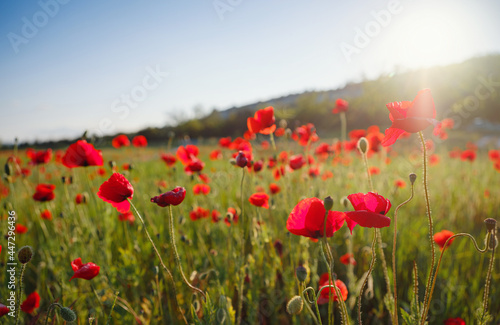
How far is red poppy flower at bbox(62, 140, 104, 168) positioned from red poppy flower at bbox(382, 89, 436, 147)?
1394 millimetres

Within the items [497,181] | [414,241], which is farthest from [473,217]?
[497,181]

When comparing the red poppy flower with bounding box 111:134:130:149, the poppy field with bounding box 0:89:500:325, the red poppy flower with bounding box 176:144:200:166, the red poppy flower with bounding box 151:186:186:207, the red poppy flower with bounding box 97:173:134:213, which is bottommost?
the poppy field with bounding box 0:89:500:325

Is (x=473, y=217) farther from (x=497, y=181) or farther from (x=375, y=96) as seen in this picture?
(x=375, y=96)

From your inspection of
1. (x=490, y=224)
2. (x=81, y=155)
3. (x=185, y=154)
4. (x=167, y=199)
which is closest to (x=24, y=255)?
(x=167, y=199)

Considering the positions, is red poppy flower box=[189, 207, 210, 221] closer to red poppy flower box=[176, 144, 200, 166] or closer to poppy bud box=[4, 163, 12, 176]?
red poppy flower box=[176, 144, 200, 166]

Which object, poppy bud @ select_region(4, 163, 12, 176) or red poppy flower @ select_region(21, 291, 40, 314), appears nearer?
red poppy flower @ select_region(21, 291, 40, 314)

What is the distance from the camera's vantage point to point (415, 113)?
0.81m

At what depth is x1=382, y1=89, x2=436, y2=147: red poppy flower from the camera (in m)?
0.77

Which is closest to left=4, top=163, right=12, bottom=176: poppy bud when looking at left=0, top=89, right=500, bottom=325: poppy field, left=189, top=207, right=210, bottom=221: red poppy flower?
left=0, top=89, right=500, bottom=325: poppy field

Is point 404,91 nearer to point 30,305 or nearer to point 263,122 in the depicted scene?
point 263,122

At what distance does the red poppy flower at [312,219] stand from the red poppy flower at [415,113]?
30 centimetres

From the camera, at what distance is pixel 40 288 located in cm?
195

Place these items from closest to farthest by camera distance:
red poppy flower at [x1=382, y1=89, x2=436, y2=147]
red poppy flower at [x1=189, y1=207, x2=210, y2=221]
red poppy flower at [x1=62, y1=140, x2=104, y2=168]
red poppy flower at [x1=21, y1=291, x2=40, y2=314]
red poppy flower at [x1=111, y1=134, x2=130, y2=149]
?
1. red poppy flower at [x1=382, y1=89, x2=436, y2=147]
2. red poppy flower at [x1=21, y1=291, x2=40, y2=314]
3. red poppy flower at [x1=62, y1=140, x2=104, y2=168]
4. red poppy flower at [x1=189, y1=207, x2=210, y2=221]
5. red poppy flower at [x1=111, y1=134, x2=130, y2=149]

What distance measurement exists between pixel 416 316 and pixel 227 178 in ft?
8.64
